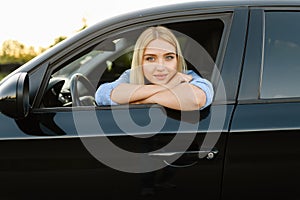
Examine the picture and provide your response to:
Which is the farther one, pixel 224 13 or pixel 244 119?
pixel 224 13

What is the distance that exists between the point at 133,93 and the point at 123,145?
0.30m

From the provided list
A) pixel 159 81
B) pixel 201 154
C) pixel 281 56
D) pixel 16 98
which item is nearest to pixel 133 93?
pixel 159 81

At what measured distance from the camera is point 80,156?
2.68 m

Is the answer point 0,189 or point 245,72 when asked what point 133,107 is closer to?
point 245,72

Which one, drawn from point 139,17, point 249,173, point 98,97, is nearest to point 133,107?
point 98,97

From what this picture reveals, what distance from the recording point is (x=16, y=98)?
2.62 metres

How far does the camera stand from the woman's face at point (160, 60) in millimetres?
2891

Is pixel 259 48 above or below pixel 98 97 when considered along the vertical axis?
above

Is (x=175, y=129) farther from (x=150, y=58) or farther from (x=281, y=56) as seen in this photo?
(x=281, y=56)

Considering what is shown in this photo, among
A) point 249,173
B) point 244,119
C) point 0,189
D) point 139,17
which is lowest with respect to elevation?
point 0,189

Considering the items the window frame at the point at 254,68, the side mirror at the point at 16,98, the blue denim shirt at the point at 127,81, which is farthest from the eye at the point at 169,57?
the side mirror at the point at 16,98

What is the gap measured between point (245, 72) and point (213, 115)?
0.27 meters

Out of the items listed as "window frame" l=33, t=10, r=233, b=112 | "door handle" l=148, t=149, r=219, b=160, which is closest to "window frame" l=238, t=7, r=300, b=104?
"window frame" l=33, t=10, r=233, b=112

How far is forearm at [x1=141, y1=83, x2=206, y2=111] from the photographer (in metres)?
2.70
